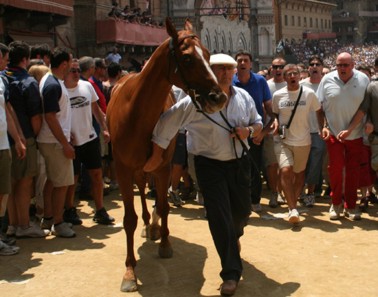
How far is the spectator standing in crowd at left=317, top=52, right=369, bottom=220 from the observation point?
24.9 feet

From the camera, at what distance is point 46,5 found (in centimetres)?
1862

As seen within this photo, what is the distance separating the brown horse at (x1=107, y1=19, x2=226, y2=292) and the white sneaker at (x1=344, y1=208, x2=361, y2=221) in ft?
9.40

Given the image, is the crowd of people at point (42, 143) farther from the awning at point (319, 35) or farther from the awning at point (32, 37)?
the awning at point (319, 35)

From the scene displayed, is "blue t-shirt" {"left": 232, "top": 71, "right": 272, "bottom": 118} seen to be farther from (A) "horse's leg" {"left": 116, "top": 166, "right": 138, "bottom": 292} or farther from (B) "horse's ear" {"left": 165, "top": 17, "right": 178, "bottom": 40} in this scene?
(B) "horse's ear" {"left": 165, "top": 17, "right": 178, "bottom": 40}

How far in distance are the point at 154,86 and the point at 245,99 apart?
0.88 meters

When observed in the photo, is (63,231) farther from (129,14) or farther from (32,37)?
(129,14)

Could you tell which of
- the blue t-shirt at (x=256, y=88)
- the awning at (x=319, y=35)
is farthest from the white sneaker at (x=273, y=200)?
the awning at (x=319, y=35)

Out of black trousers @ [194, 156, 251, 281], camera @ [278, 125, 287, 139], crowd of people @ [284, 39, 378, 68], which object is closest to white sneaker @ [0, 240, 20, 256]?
black trousers @ [194, 156, 251, 281]

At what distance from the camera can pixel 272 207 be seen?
8.64 m

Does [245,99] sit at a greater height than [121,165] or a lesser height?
greater

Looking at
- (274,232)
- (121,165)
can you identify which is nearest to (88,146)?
(121,165)

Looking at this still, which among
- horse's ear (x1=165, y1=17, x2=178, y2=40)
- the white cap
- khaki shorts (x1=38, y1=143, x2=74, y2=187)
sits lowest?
khaki shorts (x1=38, y1=143, x2=74, y2=187)

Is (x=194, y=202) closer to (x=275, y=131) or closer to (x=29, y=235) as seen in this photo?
(x=275, y=131)

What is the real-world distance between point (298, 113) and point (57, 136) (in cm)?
Result: 317
